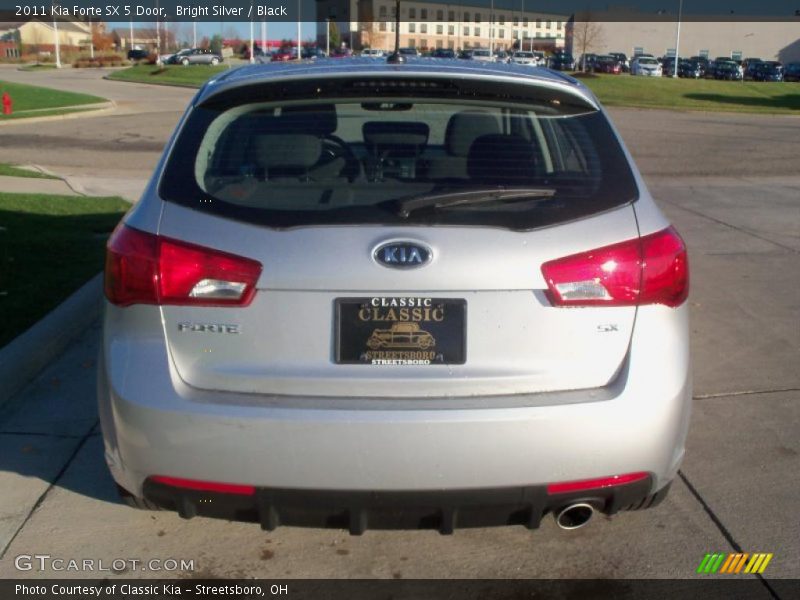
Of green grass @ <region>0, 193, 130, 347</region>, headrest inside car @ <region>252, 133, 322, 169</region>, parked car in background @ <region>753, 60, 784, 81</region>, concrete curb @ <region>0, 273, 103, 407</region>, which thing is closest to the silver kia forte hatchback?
headrest inside car @ <region>252, 133, 322, 169</region>

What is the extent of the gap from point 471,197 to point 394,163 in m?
0.41

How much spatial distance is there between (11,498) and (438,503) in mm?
2031

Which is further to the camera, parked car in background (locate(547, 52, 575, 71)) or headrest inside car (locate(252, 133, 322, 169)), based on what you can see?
parked car in background (locate(547, 52, 575, 71))

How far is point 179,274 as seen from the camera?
112 inches

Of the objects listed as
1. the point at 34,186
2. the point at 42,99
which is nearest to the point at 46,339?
the point at 34,186

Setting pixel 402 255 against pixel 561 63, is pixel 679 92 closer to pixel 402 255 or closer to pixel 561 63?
pixel 561 63

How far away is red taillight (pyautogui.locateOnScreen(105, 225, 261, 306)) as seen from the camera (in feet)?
9.16

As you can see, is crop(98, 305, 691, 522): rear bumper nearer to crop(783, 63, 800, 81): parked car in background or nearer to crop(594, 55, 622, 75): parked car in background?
crop(594, 55, 622, 75): parked car in background

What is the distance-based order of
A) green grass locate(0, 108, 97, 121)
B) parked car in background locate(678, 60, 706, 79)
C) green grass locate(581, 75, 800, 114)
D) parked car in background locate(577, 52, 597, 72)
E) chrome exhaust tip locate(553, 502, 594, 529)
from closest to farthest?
1. chrome exhaust tip locate(553, 502, 594, 529)
2. green grass locate(0, 108, 97, 121)
3. green grass locate(581, 75, 800, 114)
4. parked car in background locate(678, 60, 706, 79)
5. parked car in background locate(577, 52, 597, 72)

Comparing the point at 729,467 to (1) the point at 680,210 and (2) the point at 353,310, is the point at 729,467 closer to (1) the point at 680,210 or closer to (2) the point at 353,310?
(2) the point at 353,310

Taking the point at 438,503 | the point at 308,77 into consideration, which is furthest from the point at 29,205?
the point at 438,503

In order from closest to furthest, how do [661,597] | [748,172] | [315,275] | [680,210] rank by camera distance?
[315,275] → [661,597] → [680,210] → [748,172]

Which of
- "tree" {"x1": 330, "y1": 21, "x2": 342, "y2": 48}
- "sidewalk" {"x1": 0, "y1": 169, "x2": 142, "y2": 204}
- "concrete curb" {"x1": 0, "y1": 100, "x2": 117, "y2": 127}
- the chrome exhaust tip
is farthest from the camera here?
"tree" {"x1": 330, "y1": 21, "x2": 342, "y2": 48}

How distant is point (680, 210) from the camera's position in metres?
11.1
